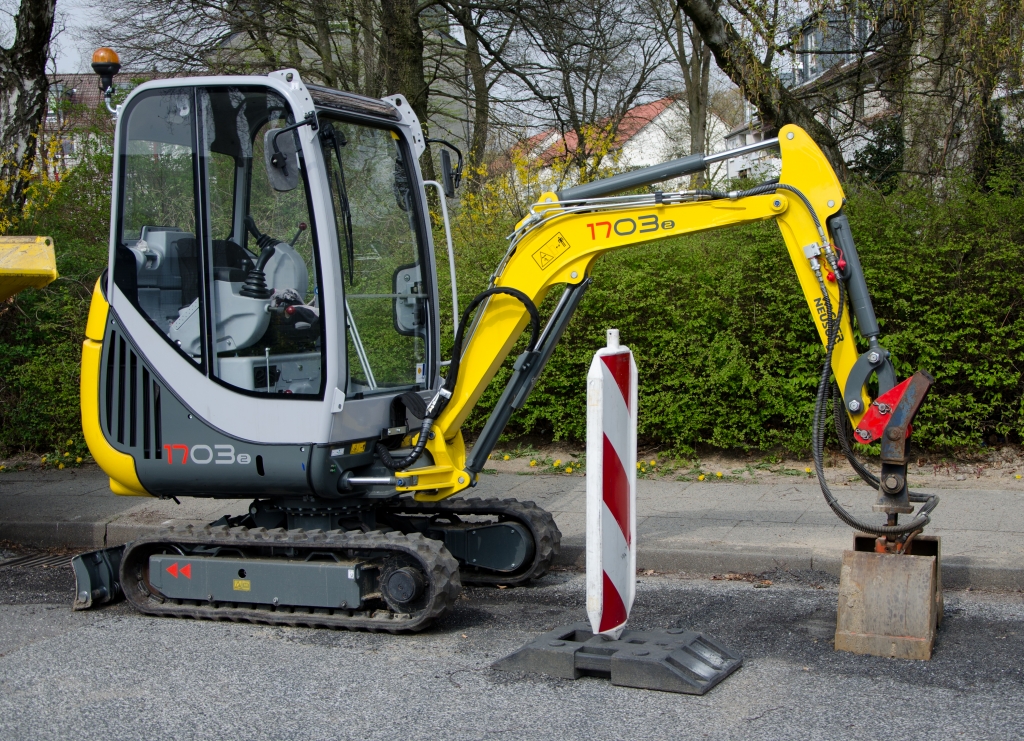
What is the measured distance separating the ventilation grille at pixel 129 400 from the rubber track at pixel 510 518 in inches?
59.6

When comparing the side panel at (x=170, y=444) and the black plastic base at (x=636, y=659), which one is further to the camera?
the side panel at (x=170, y=444)

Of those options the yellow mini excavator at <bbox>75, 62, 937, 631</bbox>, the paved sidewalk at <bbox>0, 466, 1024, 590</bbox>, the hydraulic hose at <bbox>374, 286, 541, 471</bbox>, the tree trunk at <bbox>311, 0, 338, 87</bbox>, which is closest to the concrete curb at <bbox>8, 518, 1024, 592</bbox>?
the paved sidewalk at <bbox>0, 466, 1024, 590</bbox>

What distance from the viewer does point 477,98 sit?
18891mm

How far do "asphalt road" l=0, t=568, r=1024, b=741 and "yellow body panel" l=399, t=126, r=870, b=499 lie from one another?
110cm

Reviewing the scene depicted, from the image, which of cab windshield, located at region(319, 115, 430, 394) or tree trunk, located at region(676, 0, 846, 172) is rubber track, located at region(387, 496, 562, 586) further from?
tree trunk, located at region(676, 0, 846, 172)

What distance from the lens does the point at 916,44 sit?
39.6ft

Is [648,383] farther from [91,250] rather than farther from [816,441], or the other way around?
[91,250]

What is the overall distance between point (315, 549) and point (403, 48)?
39.0 ft

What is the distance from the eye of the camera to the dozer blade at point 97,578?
6.01m

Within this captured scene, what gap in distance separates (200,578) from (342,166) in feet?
8.09

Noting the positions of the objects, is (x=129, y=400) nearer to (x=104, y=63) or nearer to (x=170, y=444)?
(x=170, y=444)

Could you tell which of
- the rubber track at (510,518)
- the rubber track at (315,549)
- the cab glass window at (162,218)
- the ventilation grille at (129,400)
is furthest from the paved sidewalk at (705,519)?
the cab glass window at (162,218)

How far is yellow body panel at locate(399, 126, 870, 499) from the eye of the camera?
5.01m

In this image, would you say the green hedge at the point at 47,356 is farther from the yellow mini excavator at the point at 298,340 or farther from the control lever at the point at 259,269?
the control lever at the point at 259,269
